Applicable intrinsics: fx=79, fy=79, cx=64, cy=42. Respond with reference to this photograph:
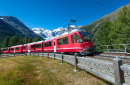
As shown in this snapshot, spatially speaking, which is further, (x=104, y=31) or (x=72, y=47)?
(x=104, y=31)

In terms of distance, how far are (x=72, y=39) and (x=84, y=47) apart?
203cm

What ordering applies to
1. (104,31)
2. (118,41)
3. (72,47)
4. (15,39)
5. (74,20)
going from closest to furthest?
(72,47) < (118,41) < (74,20) < (104,31) < (15,39)

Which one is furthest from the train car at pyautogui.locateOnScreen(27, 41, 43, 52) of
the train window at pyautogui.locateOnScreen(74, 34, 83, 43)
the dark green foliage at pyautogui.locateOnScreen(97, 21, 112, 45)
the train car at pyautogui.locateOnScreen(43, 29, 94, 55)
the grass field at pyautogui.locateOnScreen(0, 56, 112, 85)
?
the dark green foliage at pyautogui.locateOnScreen(97, 21, 112, 45)

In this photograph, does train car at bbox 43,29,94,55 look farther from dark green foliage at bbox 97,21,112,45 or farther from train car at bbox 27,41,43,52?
dark green foliage at bbox 97,21,112,45

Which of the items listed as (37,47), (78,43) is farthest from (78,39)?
(37,47)

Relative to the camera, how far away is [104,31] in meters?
27.3

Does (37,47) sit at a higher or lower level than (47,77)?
higher

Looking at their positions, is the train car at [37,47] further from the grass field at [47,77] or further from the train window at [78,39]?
the grass field at [47,77]

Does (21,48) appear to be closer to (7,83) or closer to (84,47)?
(84,47)

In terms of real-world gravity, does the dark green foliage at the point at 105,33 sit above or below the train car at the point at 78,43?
above

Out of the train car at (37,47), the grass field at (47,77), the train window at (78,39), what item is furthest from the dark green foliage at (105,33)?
the grass field at (47,77)

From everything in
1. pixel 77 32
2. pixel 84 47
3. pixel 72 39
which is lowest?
pixel 84 47

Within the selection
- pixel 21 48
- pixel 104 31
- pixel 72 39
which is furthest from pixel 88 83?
pixel 21 48

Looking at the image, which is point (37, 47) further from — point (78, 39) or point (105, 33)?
point (105, 33)
